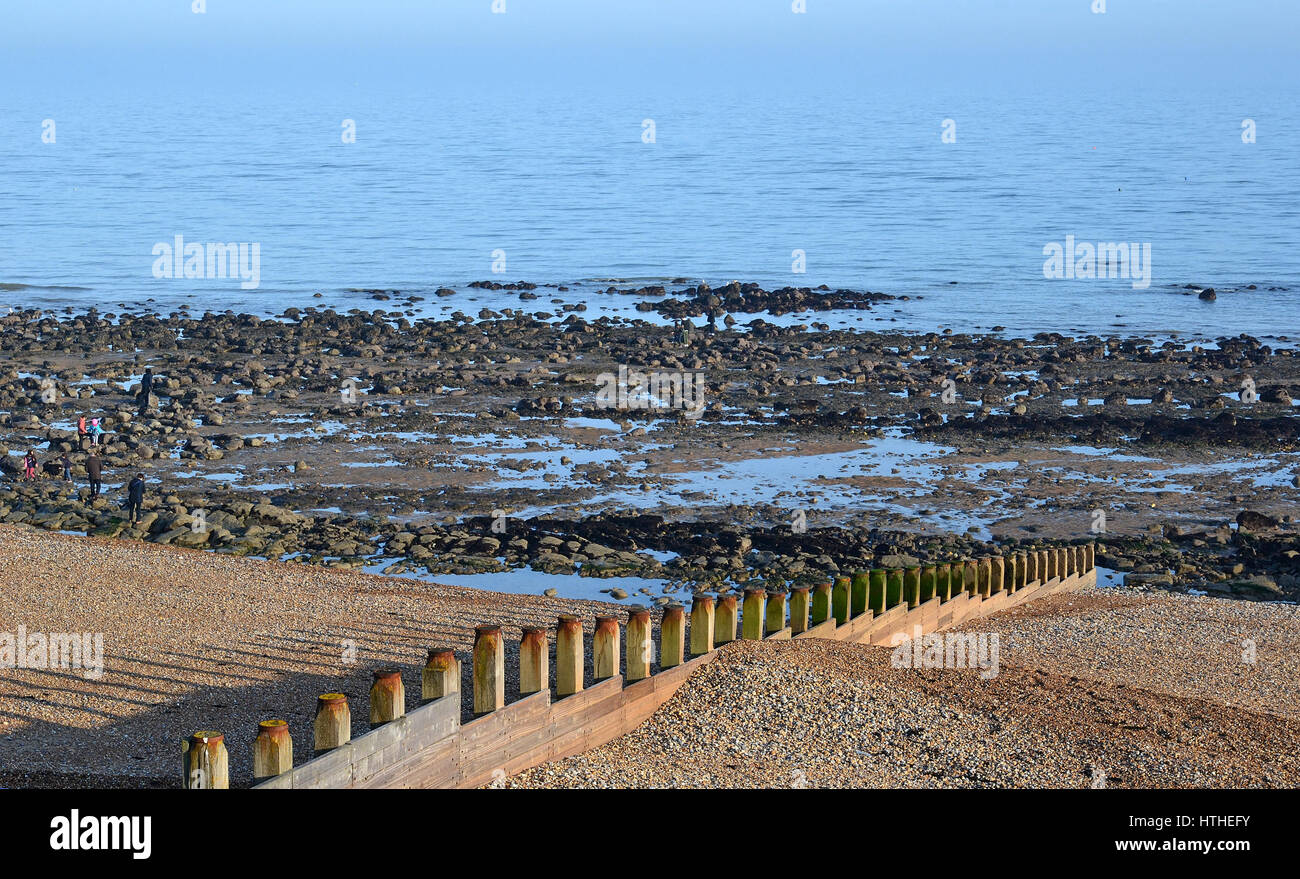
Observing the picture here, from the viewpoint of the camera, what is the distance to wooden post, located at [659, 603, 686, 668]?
41.3 feet

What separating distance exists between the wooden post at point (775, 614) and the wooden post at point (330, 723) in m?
5.88

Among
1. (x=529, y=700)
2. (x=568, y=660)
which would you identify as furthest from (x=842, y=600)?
(x=529, y=700)

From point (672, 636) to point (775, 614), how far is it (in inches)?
82.1

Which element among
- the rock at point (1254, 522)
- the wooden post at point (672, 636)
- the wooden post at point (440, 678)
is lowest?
the rock at point (1254, 522)

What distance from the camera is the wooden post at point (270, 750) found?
8.86 m

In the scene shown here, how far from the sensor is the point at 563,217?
295 feet

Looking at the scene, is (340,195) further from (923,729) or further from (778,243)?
(923,729)

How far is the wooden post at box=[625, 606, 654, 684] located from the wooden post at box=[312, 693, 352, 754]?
322cm

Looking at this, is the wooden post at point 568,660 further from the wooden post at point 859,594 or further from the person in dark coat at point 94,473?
the person in dark coat at point 94,473

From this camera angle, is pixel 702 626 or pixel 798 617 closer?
pixel 702 626

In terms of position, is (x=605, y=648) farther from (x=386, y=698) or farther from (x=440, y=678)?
(x=386, y=698)

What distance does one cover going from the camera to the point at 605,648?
465 inches

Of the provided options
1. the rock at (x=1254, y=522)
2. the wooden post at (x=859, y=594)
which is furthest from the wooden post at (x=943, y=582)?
the rock at (x=1254, y=522)
